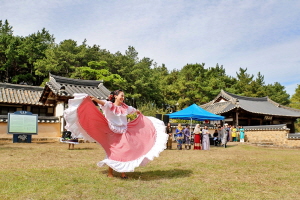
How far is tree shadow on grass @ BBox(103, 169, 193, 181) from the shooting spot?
6.03 m

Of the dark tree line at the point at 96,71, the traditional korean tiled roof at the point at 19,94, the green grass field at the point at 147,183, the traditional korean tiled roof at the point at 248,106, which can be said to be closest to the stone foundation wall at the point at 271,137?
the traditional korean tiled roof at the point at 248,106

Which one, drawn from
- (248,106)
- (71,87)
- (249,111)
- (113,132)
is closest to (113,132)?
(113,132)

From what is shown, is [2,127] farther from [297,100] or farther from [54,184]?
[297,100]

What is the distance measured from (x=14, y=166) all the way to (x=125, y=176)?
280 centimetres

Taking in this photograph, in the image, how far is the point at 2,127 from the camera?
16.8 meters

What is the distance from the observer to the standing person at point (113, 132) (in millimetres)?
5703

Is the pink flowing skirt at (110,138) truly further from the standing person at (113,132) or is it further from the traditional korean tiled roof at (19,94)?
the traditional korean tiled roof at (19,94)

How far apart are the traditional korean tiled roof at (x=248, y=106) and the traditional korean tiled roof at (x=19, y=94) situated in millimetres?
17858

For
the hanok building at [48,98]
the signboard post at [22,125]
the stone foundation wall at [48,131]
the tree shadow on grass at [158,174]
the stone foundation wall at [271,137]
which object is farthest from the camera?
the stone foundation wall at [271,137]

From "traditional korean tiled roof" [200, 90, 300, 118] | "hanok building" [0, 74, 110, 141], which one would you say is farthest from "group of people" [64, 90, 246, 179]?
"traditional korean tiled roof" [200, 90, 300, 118]

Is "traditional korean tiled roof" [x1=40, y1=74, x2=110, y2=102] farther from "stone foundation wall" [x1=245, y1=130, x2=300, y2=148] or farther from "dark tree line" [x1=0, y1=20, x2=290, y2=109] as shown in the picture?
"stone foundation wall" [x1=245, y1=130, x2=300, y2=148]

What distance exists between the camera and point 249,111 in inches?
1126

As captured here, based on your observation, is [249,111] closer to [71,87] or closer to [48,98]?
[71,87]

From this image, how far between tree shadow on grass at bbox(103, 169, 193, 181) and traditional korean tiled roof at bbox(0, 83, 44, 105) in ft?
61.5
